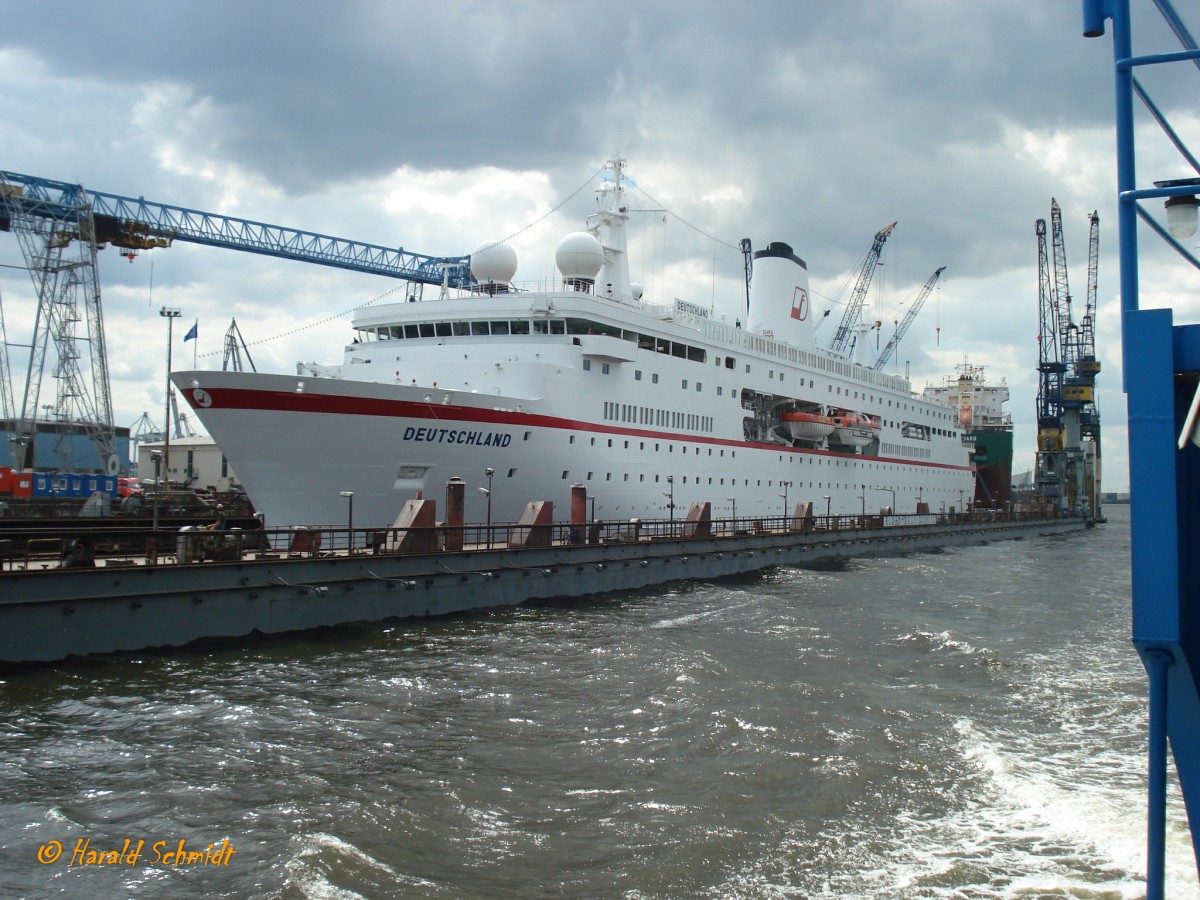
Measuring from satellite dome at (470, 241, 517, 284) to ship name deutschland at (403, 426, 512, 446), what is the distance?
9.65 meters

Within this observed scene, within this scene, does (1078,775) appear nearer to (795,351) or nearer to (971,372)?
(795,351)

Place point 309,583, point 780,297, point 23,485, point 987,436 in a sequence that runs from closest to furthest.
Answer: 1. point 309,583
2. point 23,485
3. point 780,297
4. point 987,436

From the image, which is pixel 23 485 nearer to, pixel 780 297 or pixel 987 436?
pixel 780 297

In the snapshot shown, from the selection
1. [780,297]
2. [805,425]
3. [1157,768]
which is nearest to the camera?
[1157,768]

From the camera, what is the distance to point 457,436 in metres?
26.2

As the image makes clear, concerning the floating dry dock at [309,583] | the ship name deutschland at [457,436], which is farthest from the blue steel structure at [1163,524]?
the ship name deutschland at [457,436]

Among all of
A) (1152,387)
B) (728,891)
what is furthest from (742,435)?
(1152,387)

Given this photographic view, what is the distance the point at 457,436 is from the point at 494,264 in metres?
10.9

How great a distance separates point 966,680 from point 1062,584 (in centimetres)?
2061

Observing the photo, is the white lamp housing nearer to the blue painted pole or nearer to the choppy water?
the blue painted pole

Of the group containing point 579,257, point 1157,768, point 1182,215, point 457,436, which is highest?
point 579,257

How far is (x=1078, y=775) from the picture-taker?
37.5 ft

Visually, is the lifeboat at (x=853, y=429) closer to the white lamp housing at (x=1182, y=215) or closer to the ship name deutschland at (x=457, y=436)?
the ship name deutschland at (x=457, y=436)

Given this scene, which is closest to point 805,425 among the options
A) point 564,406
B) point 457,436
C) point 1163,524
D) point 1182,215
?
point 564,406
